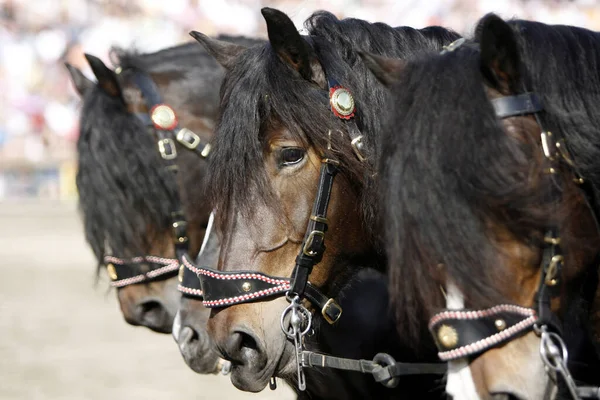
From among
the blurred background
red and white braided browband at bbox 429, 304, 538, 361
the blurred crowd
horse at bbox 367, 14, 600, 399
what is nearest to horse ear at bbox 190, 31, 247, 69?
the blurred background

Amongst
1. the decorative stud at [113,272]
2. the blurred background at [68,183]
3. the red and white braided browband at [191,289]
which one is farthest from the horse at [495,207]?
the decorative stud at [113,272]

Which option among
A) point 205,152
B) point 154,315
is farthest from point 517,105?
point 154,315

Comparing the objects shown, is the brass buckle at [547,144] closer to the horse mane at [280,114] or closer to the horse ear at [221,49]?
the horse mane at [280,114]

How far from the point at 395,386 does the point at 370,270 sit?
1.36ft

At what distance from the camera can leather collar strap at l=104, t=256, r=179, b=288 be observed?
3.61 meters

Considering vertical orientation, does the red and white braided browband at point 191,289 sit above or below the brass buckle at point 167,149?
below

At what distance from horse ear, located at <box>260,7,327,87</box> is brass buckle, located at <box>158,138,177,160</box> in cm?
119

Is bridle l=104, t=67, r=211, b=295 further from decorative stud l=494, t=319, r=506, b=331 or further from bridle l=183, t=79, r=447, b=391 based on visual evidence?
decorative stud l=494, t=319, r=506, b=331

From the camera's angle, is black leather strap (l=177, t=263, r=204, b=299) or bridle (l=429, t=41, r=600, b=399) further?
black leather strap (l=177, t=263, r=204, b=299)

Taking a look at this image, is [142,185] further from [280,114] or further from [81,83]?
[280,114]

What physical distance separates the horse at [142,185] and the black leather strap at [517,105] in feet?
5.76

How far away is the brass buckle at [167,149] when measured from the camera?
11.9 feet

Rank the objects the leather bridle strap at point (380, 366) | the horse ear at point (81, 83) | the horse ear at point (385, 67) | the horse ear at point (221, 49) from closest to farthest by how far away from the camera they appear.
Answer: the horse ear at point (385, 67) → the leather bridle strap at point (380, 366) → the horse ear at point (221, 49) → the horse ear at point (81, 83)

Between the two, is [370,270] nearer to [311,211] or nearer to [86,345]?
[311,211]
